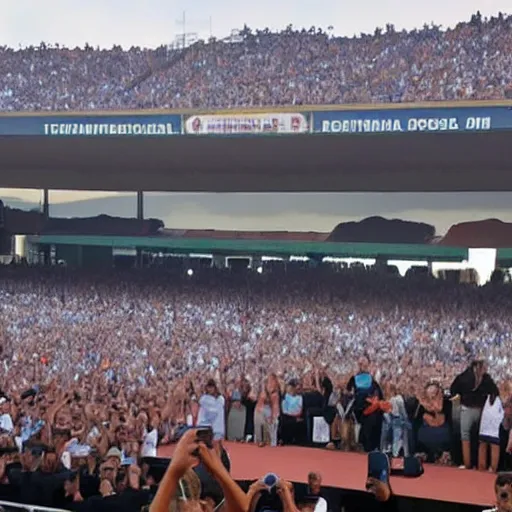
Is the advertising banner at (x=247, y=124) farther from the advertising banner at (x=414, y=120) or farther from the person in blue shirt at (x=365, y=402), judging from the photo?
the person in blue shirt at (x=365, y=402)

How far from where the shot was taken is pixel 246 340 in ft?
17.3

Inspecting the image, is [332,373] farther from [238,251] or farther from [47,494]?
[47,494]

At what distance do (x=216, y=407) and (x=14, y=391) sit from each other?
57.5 inches

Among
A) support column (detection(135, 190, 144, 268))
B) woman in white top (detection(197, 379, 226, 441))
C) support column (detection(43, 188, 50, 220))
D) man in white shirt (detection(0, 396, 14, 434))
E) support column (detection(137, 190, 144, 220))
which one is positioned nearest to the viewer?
woman in white top (detection(197, 379, 226, 441))

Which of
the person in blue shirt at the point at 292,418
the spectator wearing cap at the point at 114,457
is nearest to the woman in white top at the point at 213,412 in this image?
Result: the person in blue shirt at the point at 292,418

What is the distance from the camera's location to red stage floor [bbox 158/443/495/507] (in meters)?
4.46

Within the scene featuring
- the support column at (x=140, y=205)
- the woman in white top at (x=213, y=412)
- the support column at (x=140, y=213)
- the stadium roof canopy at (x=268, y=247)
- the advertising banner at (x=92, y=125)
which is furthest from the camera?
A: the support column at (x=140, y=205)

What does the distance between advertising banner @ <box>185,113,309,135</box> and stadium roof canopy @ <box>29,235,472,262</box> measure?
78 centimetres

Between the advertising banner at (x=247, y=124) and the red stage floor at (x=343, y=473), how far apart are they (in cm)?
185

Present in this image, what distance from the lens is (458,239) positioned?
5.16 metres

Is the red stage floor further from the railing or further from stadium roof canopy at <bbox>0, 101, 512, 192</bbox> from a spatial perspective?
stadium roof canopy at <bbox>0, 101, 512, 192</bbox>

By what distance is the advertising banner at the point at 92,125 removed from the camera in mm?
5301

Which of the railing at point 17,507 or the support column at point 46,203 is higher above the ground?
the support column at point 46,203

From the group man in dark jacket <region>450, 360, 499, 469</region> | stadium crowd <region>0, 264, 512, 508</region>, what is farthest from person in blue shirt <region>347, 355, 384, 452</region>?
man in dark jacket <region>450, 360, 499, 469</region>
